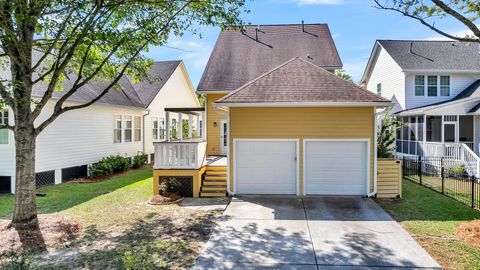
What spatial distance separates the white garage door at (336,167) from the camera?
982cm

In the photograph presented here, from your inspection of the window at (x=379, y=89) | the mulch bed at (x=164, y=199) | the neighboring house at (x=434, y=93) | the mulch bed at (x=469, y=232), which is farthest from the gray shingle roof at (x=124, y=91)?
the window at (x=379, y=89)

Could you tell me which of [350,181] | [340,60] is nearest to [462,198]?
[350,181]

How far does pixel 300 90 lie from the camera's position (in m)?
9.95

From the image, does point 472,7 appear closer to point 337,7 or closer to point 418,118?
point 337,7

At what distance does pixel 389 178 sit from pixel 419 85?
1106 centimetres

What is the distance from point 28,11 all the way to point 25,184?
11.9ft

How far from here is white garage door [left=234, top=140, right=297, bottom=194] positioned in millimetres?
10008

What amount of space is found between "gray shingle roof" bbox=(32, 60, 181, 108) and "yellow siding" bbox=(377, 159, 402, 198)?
8867mm

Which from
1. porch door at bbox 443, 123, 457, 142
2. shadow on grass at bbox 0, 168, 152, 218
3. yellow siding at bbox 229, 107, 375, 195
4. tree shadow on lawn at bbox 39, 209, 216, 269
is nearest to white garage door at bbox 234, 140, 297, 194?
yellow siding at bbox 229, 107, 375, 195

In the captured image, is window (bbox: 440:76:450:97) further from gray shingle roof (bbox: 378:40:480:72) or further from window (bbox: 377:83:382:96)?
window (bbox: 377:83:382:96)

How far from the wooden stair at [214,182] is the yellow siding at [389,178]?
5260mm

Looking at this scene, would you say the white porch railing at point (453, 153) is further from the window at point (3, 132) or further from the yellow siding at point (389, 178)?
the window at point (3, 132)

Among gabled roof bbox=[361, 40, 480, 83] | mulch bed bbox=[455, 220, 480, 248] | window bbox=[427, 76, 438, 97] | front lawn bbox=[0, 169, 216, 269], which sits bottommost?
front lawn bbox=[0, 169, 216, 269]

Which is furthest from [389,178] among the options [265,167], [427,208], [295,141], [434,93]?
[434,93]
